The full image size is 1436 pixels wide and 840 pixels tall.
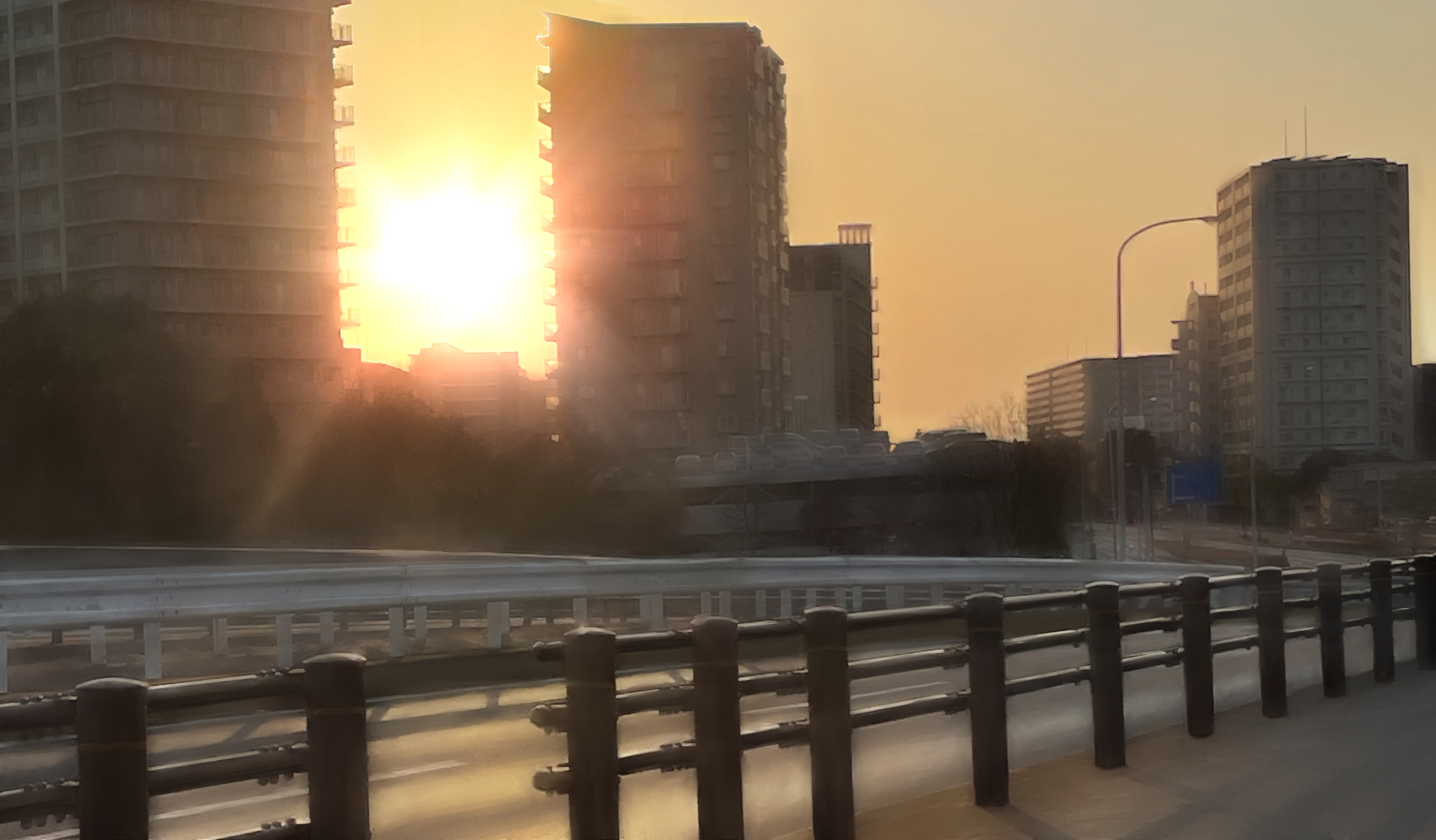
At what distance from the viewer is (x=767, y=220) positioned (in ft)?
393

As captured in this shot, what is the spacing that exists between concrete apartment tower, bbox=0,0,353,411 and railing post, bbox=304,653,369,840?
93.1m

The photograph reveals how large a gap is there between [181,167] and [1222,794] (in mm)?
Result: 96160

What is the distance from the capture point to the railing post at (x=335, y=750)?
237 inches

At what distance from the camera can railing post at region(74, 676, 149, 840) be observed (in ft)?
18.0

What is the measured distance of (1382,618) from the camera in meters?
16.3

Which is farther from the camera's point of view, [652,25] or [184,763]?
[652,25]

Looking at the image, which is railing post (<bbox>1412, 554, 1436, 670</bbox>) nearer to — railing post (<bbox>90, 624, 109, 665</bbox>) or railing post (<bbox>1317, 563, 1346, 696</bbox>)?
railing post (<bbox>1317, 563, 1346, 696</bbox>)

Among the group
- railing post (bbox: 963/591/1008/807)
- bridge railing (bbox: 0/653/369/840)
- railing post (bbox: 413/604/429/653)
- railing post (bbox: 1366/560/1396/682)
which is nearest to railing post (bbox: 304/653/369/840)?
bridge railing (bbox: 0/653/369/840)

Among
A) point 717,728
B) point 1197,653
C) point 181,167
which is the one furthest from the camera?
point 181,167

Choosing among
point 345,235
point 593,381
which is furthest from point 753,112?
point 345,235

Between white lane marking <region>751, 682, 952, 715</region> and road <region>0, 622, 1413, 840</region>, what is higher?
road <region>0, 622, 1413, 840</region>

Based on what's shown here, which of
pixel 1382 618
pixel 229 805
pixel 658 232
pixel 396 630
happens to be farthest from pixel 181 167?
pixel 229 805

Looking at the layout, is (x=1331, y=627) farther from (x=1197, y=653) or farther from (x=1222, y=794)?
(x=1222, y=794)

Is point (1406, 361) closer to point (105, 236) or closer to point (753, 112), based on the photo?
point (753, 112)
